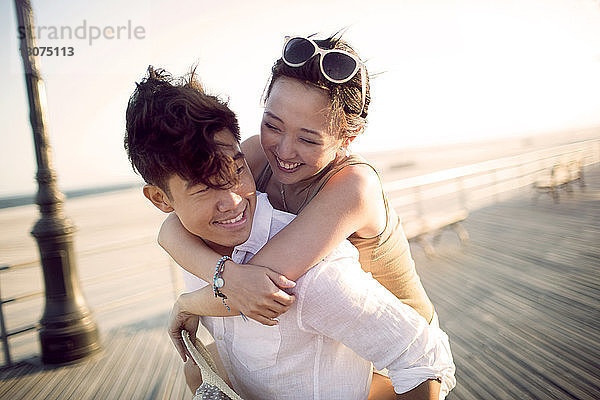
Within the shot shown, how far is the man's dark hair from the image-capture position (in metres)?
1.10

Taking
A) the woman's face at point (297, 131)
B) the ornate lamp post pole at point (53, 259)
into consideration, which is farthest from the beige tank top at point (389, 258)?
the ornate lamp post pole at point (53, 259)

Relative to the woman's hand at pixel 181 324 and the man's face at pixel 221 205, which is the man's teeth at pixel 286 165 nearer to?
the man's face at pixel 221 205

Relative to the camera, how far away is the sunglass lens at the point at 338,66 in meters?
1.56

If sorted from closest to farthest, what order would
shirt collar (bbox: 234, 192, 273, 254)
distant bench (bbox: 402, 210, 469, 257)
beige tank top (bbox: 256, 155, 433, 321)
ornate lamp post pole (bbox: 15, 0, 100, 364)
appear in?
shirt collar (bbox: 234, 192, 273, 254) → beige tank top (bbox: 256, 155, 433, 321) → ornate lamp post pole (bbox: 15, 0, 100, 364) → distant bench (bbox: 402, 210, 469, 257)

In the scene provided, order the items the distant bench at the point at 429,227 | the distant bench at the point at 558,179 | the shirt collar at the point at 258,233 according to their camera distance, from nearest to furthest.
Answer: the shirt collar at the point at 258,233
the distant bench at the point at 429,227
the distant bench at the point at 558,179

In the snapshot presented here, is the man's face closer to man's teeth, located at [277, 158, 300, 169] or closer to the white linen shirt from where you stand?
the white linen shirt

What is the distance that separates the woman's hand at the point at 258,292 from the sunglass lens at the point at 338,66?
2.68ft

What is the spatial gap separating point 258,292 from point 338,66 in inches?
36.7

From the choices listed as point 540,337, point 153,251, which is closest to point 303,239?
point 540,337

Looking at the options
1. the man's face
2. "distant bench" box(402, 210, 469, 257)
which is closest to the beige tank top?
the man's face

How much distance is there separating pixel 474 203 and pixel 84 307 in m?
10.3

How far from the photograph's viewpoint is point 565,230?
286 inches

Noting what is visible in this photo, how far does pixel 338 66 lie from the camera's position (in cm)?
156

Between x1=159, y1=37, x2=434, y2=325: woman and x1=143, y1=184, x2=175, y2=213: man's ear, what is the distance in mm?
174
